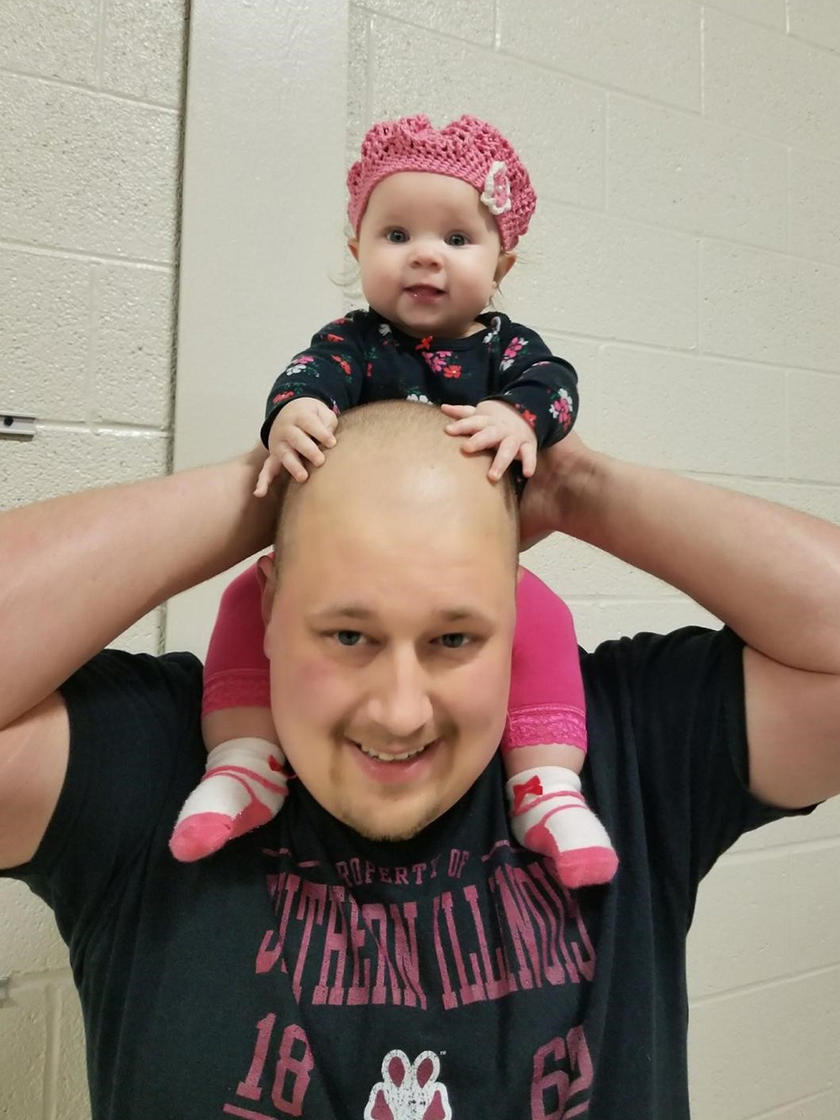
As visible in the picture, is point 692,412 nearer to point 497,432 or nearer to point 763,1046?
point 497,432

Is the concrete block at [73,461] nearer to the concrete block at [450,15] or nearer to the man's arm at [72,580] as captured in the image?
the man's arm at [72,580]

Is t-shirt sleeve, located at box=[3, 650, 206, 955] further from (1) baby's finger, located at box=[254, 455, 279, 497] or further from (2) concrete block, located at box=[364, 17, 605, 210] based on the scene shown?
(2) concrete block, located at box=[364, 17, 605, 210]

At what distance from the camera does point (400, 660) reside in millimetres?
771

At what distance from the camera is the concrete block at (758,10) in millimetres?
1796

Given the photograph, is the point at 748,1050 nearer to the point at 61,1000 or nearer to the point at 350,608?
the point at 61,1000

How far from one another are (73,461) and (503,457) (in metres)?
0.72

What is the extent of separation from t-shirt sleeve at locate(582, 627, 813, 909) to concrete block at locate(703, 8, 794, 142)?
52.3 inches

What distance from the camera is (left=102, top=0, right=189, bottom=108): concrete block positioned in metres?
1.27

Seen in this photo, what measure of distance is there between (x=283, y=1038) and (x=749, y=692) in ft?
1.85

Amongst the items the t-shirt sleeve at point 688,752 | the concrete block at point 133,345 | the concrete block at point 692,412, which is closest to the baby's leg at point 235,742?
the t-shirt sleeve at point 688,752

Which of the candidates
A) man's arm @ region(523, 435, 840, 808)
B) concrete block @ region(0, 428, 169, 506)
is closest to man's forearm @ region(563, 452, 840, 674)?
man's arm @ region(523, 435, 840, 808)

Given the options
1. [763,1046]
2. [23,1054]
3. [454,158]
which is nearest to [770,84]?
[454,158]

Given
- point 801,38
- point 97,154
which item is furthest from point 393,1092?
point 801,38

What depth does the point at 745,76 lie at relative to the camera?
1.82 meters
